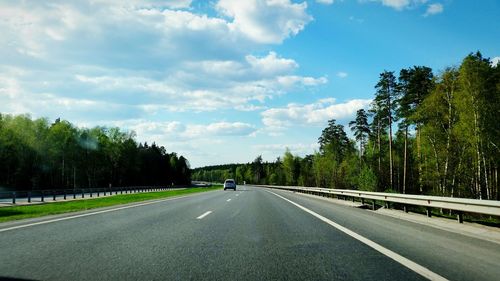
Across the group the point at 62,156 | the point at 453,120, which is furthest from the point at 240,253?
the point at 62,156

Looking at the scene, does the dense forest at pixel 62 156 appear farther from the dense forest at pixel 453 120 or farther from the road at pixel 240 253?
the road at pixel 240 253

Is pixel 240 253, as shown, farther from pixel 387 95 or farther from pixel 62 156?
pixel 62 156

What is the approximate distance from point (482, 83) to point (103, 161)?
3174 inches

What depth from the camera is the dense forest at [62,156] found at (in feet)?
223

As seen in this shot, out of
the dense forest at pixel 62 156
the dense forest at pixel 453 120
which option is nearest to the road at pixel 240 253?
the dense forest at pixel 453 120

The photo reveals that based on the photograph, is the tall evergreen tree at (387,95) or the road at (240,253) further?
the tall evergreen tree at (387,95)

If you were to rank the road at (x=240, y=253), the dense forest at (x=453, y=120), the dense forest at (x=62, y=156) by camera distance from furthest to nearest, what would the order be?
1. the dense forest at (x=62, y=156)
2. the dense forest at (x=453, y=120)
3. the road at (x=240, y=253)

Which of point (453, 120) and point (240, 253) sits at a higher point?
point (453, 120)

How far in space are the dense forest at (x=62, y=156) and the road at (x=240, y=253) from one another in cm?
6410

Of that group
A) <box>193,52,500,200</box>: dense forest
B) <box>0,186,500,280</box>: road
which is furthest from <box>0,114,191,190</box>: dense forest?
<box>0,186,500,280</box>: road

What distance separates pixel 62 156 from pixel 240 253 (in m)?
81.4

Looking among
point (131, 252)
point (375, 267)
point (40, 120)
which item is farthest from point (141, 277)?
point (40, 120)

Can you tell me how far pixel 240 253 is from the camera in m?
A: 6.17

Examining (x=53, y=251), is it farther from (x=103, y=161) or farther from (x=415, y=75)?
(x=103, y=161)
